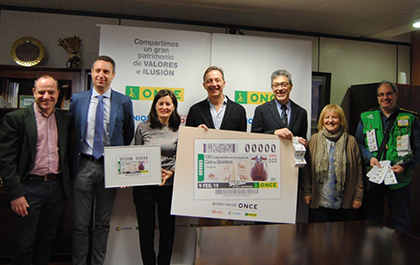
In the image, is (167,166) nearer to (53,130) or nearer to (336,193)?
(53,130)

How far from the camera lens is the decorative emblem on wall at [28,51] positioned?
3704 millimetres

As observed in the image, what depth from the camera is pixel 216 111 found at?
314 centimetres

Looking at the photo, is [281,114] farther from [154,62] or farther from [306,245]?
[306,245]

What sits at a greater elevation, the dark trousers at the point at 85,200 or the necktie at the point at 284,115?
the necktie at the point at 284,115

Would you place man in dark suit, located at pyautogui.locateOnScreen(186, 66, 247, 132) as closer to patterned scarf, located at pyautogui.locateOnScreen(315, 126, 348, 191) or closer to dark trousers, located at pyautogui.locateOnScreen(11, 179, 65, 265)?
patterned scarf, located at pyautogui.locateOnScreen(315, 126, 348, 191)

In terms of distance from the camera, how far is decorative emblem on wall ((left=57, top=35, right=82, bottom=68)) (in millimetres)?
3707

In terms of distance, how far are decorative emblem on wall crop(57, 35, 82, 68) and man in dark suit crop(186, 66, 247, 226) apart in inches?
60.3

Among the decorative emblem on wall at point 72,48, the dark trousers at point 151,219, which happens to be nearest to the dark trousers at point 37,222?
the dark trousers at point 151,219

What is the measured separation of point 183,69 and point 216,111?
2.21ft

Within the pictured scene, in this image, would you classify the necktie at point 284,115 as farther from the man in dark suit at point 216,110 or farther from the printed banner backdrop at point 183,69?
the printed banner backdrop at point 183,69

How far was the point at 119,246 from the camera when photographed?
335cm

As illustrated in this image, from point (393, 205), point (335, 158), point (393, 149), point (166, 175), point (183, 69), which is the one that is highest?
point (183, 69)

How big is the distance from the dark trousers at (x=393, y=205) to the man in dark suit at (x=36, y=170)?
9.64 ft

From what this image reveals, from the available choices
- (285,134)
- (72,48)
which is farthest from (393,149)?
(72,48)
